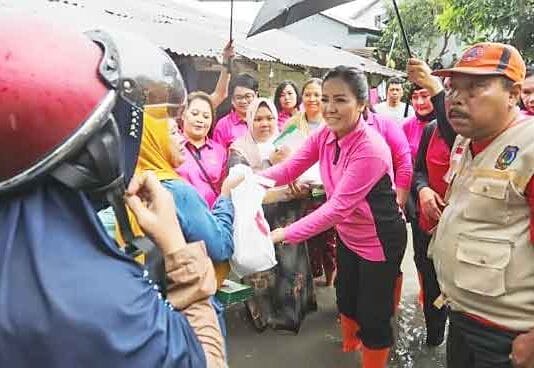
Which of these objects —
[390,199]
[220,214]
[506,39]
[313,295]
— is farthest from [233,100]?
[506,39]

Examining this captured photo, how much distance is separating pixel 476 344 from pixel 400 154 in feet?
6.46

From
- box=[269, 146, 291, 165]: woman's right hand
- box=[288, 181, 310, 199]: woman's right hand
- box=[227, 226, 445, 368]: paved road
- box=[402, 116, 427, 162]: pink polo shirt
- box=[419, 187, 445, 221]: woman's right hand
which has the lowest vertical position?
box=[227, 226, 445, 368]: paved road

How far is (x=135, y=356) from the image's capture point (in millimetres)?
815

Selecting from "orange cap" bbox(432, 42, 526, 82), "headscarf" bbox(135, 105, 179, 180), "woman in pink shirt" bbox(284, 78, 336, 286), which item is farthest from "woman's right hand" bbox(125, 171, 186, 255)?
"woman in pink shirt" bbox(284, 78, 336, 286)

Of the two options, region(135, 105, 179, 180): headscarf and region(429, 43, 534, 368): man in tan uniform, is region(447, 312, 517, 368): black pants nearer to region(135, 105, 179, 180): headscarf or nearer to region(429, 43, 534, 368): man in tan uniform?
region(429, 43, 534, 368): man in tan uniform

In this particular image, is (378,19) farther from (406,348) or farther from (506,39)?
(406,348)

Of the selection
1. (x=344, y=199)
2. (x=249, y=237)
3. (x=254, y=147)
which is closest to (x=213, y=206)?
(x=249, y=237)

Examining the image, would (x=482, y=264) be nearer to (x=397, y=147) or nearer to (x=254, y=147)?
(x=397, y=147)

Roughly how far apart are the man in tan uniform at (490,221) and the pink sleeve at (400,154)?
5.21 feet

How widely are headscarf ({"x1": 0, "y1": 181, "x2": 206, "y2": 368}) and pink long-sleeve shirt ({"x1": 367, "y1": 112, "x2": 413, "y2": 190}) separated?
2989mm

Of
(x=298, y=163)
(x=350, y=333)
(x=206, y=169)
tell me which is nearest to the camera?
(x=298, y=163)

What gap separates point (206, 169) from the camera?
365 cm

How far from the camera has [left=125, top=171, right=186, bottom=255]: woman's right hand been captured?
3.30 feet

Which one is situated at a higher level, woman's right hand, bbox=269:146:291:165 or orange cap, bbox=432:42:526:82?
orange cap, bbox=432:42:526:82
